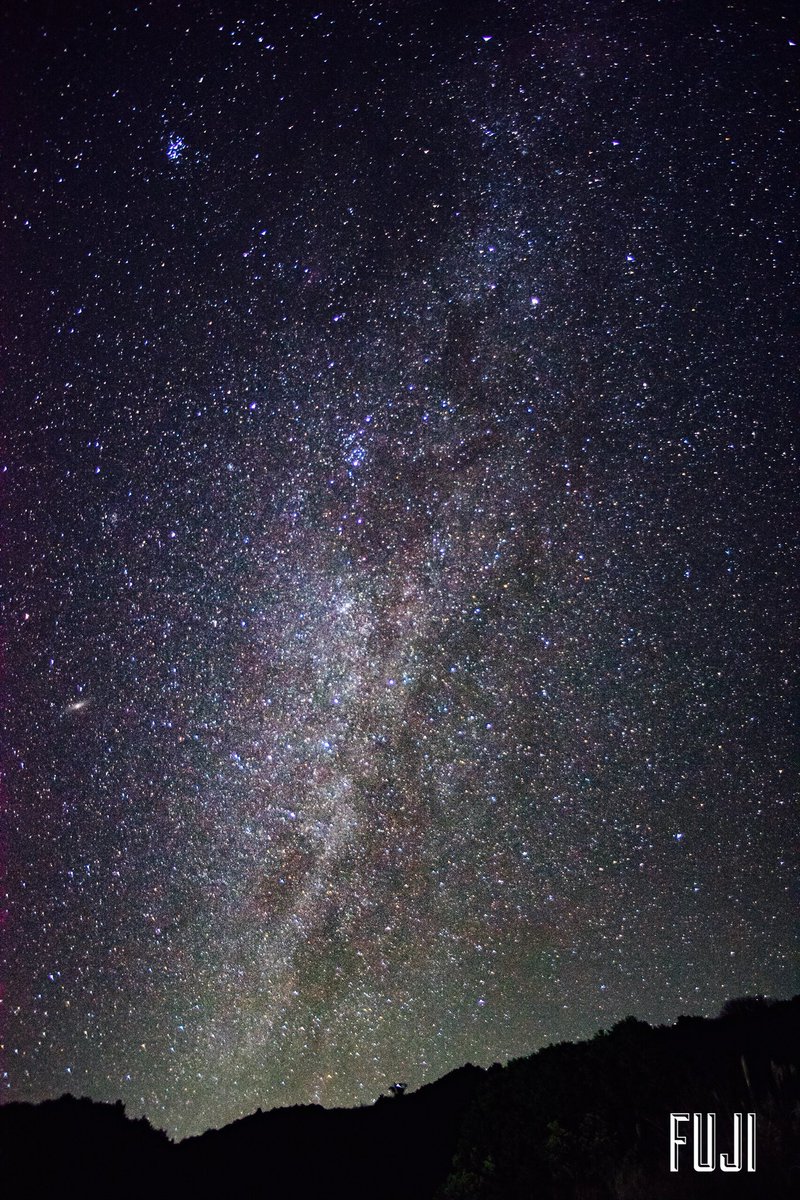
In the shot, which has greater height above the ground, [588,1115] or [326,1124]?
[588,1115]

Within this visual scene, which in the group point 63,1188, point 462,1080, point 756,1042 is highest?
point 756,1042

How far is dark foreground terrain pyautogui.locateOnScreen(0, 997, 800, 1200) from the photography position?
19.2ft

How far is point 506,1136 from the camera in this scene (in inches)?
327

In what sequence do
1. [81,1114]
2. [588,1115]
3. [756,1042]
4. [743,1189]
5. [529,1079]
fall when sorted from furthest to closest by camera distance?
[81,1114] < [756,1042] < [529,1079] < [588,1115] < [743,1189]

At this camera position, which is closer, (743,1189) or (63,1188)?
(743,1189)

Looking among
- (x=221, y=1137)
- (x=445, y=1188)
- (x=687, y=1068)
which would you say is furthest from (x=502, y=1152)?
(x=221, y=1137)

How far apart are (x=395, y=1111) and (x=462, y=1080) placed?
211cm

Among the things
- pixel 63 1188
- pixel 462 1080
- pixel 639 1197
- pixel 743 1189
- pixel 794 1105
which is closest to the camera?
pixel 743 1189

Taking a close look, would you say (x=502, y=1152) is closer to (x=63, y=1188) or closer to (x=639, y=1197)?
(x=639, y=1197)

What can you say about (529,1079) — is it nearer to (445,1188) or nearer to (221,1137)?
(445,1188)

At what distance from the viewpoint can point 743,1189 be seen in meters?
4.44

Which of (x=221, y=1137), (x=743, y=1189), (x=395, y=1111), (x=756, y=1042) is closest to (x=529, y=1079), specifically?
(x=756, y=1042)

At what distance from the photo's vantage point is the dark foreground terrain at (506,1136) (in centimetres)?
585

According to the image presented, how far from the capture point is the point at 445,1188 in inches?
320
